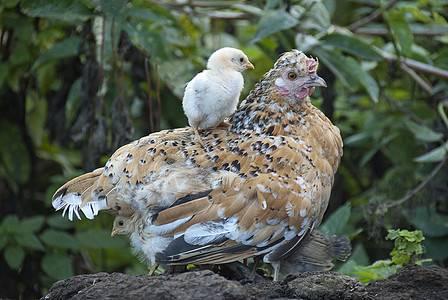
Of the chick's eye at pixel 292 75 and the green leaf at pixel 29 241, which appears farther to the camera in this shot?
the green leaf at pixel 29 241

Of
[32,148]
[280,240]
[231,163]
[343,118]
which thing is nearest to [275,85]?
[231,163]

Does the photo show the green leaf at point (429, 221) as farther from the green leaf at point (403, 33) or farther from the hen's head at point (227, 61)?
the hen's head at point (227, 61)

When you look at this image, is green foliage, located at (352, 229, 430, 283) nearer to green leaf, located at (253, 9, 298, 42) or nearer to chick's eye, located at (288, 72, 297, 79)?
chick's eye, located at (288, 72, 297, 79)

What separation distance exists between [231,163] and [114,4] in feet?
6.38

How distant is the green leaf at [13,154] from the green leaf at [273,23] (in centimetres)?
299

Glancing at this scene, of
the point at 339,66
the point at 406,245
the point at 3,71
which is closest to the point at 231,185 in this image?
the point at 406,245

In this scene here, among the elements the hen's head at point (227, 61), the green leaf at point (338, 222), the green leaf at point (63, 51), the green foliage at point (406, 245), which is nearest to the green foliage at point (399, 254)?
the green foliage at point (406, 245)

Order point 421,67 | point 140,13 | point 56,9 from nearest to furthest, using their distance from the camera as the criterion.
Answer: point 140,13 → point 56,9 → point 421,67

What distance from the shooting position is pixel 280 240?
3.83m

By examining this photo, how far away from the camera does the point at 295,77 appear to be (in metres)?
4.29

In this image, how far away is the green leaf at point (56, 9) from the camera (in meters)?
5.23

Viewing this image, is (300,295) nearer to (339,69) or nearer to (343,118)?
(339,69)

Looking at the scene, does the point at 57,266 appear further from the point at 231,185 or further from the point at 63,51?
the point at 231,185

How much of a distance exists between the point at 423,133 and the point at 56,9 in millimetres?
3791
